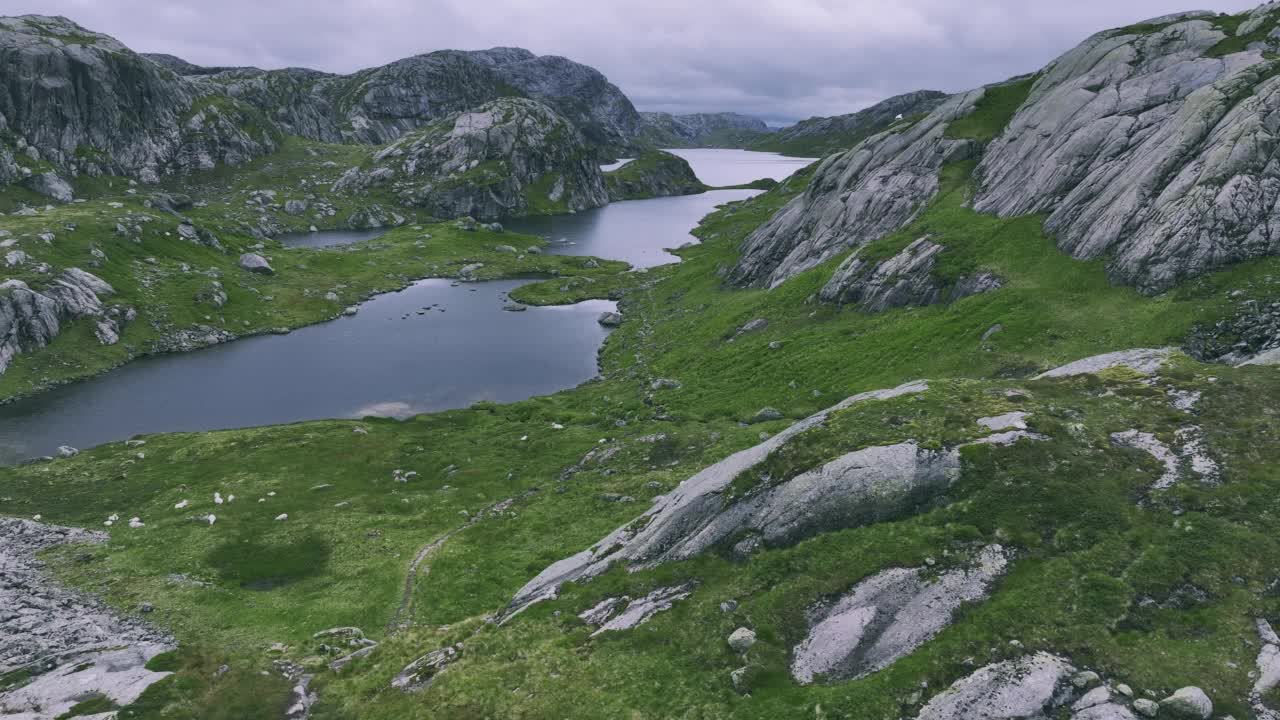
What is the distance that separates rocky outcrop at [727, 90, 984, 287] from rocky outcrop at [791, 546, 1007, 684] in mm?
76329

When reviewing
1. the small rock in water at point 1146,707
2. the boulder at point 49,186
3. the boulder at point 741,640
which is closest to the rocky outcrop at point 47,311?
the boulder at point 49,186

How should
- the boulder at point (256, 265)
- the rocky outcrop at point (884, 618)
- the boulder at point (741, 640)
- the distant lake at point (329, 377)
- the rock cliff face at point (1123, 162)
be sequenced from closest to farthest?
the rocky outcrop at point (884, 618)
the boulder at point (741, 640)
the rock cliff face at point (1123, 162)
the distant lake at point (329, 377)
the boulder at point (256, 265)

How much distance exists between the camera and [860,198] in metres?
102

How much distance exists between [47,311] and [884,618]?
128 m

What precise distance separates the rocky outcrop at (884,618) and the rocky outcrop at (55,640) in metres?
29.4

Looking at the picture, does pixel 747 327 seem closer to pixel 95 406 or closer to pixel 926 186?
pixel 926 186

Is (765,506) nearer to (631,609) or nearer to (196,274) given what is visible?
(631,609)

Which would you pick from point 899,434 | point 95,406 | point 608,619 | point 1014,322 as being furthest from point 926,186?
point 95,406

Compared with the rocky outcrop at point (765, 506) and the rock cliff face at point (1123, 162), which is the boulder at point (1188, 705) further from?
the rock cliff face at point (1123, 162)

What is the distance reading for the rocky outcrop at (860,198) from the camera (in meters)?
95.0

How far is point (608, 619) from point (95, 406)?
302 ft

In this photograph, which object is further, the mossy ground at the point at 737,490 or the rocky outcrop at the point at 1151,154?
the rocky outcrop at the point at 1151,154

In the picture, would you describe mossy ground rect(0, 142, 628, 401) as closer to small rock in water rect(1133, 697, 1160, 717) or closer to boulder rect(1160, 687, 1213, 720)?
small rock in water rect(1133, 697, 1160, 717)

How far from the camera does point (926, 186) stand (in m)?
93.9
